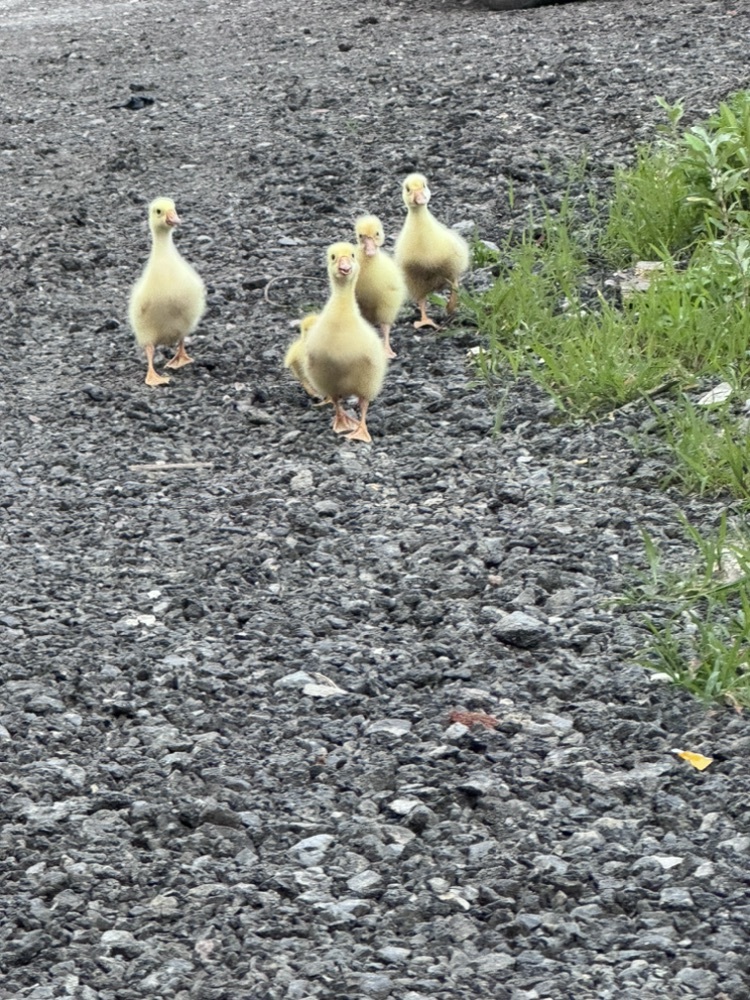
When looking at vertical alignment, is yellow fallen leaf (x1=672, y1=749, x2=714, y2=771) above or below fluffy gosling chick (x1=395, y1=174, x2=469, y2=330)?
below

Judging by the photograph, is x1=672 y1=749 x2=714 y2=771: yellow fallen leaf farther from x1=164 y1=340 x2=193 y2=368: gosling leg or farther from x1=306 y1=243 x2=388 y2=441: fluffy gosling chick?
x1=164 y1=340 x2=193 y2=368: gosling leg

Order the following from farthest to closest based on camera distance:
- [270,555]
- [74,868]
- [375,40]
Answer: [375,40] → [270,555] → [74,868]

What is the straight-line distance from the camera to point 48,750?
4.05 m

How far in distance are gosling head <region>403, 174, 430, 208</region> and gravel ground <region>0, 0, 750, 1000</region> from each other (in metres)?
0.63

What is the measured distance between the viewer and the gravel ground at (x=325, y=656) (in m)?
3.35

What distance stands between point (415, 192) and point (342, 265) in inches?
36.8

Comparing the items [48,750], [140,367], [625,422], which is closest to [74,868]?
[48,750]

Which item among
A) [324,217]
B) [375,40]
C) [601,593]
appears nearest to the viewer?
[601,593]

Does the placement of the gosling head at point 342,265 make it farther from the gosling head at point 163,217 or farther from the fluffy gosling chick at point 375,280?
the gosling head at point 163,217

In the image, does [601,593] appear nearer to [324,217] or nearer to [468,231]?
[468,231]

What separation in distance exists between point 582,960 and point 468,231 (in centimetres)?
496

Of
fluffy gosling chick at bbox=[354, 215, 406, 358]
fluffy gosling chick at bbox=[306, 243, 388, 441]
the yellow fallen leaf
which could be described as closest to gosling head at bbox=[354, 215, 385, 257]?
fluffy gosling chick at bbox=[354, 215, 406, 358]

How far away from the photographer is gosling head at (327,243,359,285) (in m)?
5.82

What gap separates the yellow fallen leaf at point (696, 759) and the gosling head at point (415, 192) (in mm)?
3388
